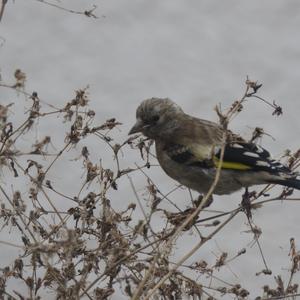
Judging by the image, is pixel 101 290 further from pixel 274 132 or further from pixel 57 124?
pixel 274 132

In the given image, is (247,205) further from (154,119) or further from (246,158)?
(154,119)

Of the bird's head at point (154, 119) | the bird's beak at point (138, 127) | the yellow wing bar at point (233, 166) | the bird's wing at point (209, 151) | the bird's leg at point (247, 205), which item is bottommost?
the bird's leg at point (247, 205)

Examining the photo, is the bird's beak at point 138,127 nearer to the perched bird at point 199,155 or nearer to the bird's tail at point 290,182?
the perched bird at point 199,155

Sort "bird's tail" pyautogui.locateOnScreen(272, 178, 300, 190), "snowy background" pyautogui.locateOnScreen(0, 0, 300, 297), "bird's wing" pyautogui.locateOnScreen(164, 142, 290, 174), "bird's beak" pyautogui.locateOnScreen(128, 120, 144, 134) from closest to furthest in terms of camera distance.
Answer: "bird's tail" pyautogui.locateOnScreen(272, 178, 300, 190) < "bird's wing" pyautogui.locateOnScreen(164, 142, 290, 174) < "bird's beak" pyautogui.locateOnScreen(128, 120, 144, 134) < "snowy background" pyautogui.locateOnScreen(0, 0, 300, 297)

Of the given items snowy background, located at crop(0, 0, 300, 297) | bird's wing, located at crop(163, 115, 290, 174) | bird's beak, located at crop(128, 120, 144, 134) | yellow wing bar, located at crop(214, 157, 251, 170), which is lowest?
yellow wing bar, located at crop(214, 157, 251, 170)

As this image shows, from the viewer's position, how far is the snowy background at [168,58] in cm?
462

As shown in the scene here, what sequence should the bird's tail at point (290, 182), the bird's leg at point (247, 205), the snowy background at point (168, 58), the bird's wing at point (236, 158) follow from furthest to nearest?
the snowy background at point (168, 58) → the bird's wing at point (236, 158) → the bird's tail at point (290, 182) → the bird's leg at point (247, 205)

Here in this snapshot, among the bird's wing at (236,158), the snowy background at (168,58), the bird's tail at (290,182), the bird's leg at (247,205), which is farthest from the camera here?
the snowy background at (168,58)

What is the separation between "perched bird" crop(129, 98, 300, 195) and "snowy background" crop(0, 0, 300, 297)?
867mm

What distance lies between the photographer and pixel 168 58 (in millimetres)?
5156

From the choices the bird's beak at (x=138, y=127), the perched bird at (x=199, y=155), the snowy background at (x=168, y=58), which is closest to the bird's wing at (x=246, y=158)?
the perched bird at (x=199, y=155)

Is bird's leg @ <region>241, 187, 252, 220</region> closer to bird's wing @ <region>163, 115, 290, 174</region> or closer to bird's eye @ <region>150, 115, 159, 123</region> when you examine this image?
bird's wing @ <region>163, 115, 290, 174</region>

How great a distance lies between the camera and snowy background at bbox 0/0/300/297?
462 cm

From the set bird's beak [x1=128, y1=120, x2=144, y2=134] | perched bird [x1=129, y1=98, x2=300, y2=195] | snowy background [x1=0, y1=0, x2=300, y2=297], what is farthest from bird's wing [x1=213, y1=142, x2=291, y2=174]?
snowy background [x1=0, y1=0, x2=300, y2=297]
